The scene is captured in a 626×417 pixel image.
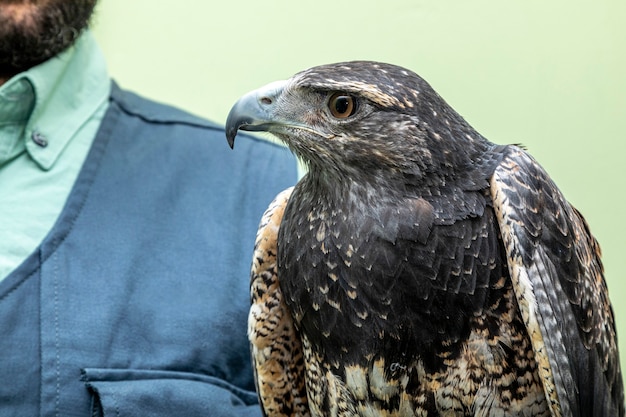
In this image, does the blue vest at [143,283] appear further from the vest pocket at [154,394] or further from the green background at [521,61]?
the green background at [521,61]

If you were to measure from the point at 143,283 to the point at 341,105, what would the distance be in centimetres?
96

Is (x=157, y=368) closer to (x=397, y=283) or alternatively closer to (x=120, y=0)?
(x=397, y=283)

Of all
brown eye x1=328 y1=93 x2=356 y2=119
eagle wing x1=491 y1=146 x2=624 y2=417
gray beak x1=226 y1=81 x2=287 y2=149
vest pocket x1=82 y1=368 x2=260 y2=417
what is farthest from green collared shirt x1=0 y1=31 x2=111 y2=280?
eagle wing x1=491 y1=146 x2=624 y2=417

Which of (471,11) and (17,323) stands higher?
(471,11)

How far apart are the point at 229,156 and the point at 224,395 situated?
2.68 ft

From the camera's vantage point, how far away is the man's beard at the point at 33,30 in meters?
2.55

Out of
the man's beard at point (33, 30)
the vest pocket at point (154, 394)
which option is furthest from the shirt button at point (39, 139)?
the vest pocket at point (154, 394)

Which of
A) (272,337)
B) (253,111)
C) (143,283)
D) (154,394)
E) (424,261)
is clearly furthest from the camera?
(143,283)

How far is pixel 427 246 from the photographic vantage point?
1.61 meters

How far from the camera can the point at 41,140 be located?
2.42 meters

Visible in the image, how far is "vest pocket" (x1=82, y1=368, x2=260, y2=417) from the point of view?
2.12 m

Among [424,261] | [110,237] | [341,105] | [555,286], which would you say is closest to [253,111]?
[341,105]

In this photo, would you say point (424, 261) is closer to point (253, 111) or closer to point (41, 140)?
point (253, 111)

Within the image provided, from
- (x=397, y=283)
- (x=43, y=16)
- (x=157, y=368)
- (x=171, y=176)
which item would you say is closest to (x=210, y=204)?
(x=171, y=176)
